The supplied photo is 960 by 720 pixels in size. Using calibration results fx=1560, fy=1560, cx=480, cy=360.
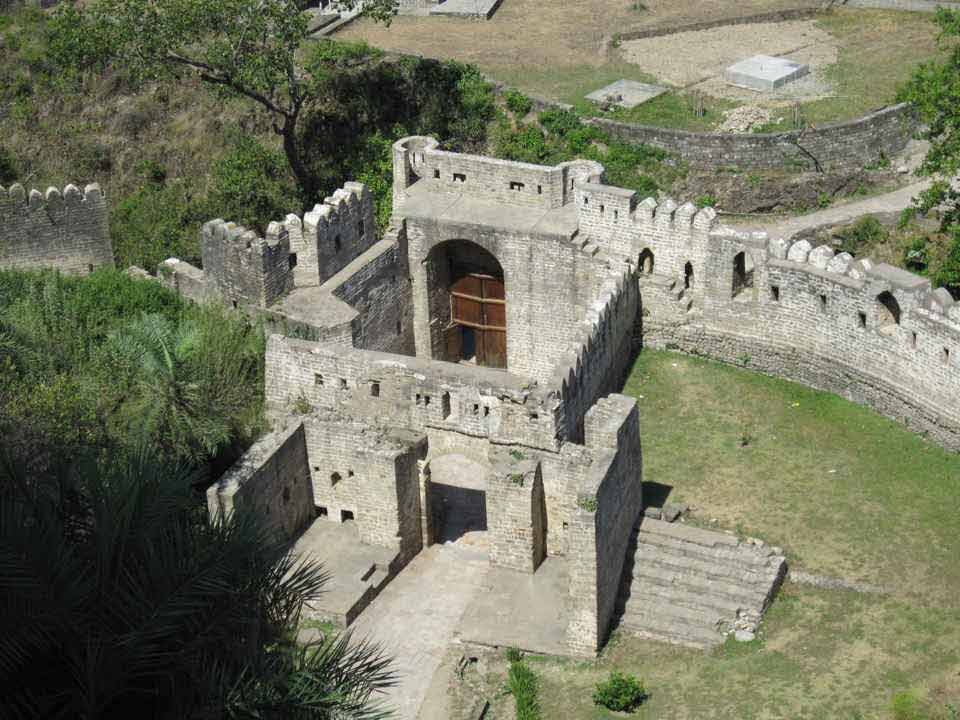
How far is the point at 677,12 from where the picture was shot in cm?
6103

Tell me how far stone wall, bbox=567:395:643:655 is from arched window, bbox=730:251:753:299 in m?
8.77

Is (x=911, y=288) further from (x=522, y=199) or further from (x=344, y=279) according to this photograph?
(x=344, y=279)

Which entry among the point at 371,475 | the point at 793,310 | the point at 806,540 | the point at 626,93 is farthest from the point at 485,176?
the point at 806,540


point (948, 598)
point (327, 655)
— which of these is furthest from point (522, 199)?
point (327, 655)

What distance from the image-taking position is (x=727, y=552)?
32156mm

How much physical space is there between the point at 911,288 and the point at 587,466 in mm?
9833

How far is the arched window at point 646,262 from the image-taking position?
4106cm

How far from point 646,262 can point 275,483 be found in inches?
519

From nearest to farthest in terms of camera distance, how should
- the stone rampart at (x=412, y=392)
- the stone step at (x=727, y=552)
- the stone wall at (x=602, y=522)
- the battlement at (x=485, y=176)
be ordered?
the stone wall at (x=602, y=522) < the stone step at (x=727, y=552) < the stone rampart at (x=412, y=392) < the battlement at (x=485, y=176)

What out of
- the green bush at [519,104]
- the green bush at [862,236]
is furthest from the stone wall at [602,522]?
the green bush at [519,104]

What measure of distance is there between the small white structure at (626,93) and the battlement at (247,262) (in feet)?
55.6

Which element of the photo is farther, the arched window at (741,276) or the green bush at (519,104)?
the green bush at (519,104)

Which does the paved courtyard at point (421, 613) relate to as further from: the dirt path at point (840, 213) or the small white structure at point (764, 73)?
the small white structure at point (764, 73)

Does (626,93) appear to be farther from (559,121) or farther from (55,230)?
(55,230)
